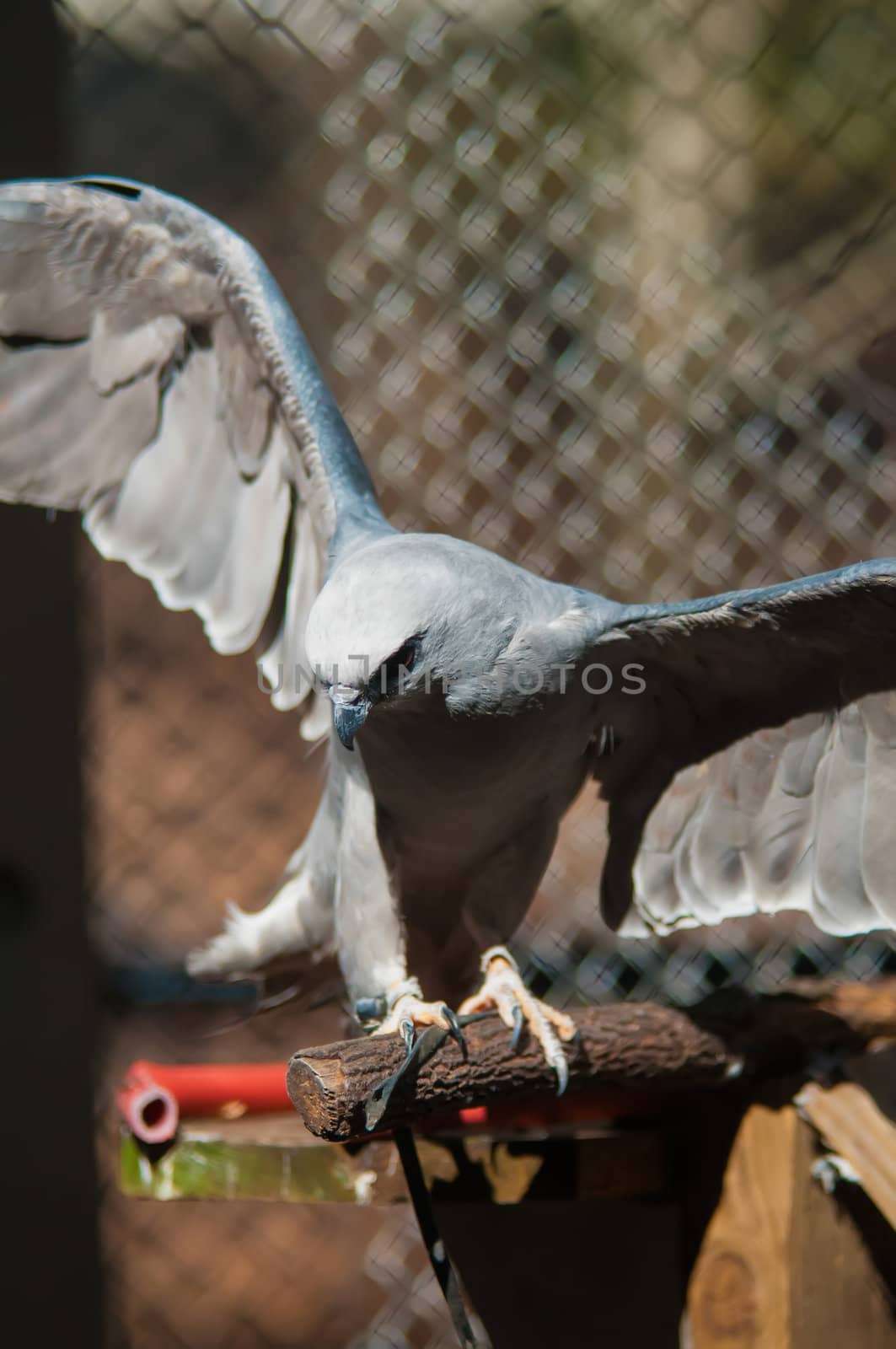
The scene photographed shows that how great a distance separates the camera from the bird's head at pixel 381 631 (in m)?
1.15

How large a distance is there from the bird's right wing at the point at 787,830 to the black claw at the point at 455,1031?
39cm

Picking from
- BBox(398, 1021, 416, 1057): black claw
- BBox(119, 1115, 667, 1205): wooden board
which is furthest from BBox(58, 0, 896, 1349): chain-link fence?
BBox(398, 1021, 416, 1057): black claw

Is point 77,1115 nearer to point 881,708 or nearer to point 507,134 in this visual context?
point 881,708

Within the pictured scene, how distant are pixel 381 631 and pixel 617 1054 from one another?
64cm

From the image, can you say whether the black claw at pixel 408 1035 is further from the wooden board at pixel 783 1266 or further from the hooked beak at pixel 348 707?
the wooden board at pixel 783 1266

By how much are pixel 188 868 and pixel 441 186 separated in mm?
1717

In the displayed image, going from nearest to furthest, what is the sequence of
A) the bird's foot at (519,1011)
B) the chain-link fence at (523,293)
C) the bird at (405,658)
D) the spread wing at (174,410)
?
the bird at (405,658) < the bird's foot at (519,1011) < the spread wing at (174,410) < the chain-link fence at (523,293)

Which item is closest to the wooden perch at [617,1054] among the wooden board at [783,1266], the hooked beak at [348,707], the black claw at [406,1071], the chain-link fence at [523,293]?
the black claw at [406,1071]

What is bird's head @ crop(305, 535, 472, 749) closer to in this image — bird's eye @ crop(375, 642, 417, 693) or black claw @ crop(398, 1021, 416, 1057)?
bird's eye @ crop(375, 642, 417, 693)

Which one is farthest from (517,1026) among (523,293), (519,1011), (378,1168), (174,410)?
(523,293)

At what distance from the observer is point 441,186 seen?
278 centimetres

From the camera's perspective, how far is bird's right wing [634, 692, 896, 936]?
141cm

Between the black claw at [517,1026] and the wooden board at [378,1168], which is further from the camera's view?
the wooden board at [378,1168]

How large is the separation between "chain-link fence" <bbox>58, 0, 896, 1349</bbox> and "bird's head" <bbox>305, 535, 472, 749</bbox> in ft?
4.80
